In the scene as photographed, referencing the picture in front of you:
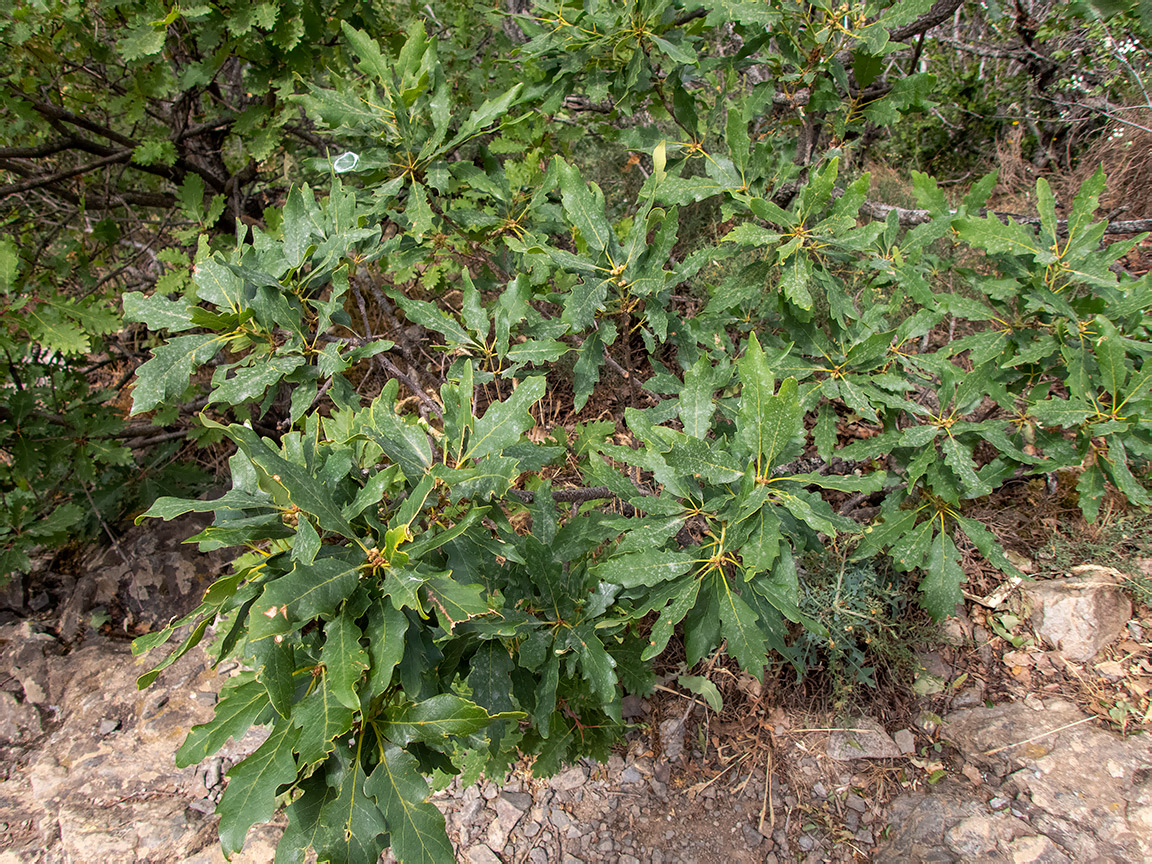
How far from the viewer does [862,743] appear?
2.23 metres

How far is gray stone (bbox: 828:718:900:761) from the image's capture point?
86.8 inches

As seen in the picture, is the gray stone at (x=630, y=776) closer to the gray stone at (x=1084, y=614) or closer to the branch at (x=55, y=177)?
the gray stone at (x=1084, y=614)

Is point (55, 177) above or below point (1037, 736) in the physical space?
above

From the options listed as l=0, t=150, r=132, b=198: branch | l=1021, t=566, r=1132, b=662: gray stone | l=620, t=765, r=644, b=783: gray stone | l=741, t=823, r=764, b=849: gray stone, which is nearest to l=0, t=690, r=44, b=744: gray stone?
l=0, t=150, r=132, b=198: branch

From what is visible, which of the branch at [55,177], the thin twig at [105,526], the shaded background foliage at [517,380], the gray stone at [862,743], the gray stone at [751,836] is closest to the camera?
the shaded background foliage at [517,380]

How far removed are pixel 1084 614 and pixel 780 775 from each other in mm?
1271

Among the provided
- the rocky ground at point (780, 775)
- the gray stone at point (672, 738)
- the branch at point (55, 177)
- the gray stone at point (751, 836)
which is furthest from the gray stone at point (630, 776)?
the branch at point (55, 177)

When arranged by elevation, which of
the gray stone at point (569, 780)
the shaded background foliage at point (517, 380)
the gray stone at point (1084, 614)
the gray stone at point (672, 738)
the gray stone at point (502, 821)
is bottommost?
the gray stone at point (502, 821)

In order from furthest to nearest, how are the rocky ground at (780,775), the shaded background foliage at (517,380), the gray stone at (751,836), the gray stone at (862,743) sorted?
the gray stone at (862,743) < the gray stone at (751,836) < the rocky ground at (780,775) < the shaded background foliage at (517,380)

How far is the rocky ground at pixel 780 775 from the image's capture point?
195 cm

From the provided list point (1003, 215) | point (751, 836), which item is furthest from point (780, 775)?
point (1003, 215)

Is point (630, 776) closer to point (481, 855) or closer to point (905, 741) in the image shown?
point (481, 855)

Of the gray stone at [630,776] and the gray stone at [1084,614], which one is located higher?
the gray stone at [1084,614]

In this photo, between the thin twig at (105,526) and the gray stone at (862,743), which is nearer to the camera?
the gray stone at (862,743)
